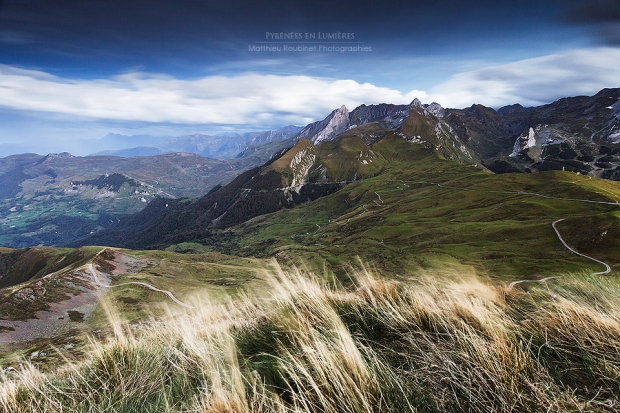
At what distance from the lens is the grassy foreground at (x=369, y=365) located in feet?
9.68

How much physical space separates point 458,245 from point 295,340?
348ft

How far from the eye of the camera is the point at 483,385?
10.00 ft

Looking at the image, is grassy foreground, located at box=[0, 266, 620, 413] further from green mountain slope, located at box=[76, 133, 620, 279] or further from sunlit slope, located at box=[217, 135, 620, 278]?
green mountain slope, located at box=[76, 133, 620, 279]

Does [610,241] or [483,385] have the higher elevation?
[483,385]

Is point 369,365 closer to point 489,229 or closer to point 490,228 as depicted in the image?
point 489,229

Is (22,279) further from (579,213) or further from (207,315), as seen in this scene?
(579,213)

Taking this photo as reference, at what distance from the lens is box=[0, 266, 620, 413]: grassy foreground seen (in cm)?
295

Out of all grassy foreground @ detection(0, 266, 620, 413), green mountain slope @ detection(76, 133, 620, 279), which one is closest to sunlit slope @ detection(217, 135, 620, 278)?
green mountain slope @ detection(76, 133, 620, 279)

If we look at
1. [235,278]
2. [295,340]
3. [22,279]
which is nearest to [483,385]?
[295,340]

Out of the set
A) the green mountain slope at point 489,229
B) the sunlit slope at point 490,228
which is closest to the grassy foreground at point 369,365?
the sunlit slope at point 490,228

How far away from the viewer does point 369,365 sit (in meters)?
3.47

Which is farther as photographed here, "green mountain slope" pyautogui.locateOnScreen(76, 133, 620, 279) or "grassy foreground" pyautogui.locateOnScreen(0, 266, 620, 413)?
"green mountain slope" pyautogui.locateOnScreen(76, 133, 620, 279)

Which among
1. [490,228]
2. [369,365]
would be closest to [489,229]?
[490,228]

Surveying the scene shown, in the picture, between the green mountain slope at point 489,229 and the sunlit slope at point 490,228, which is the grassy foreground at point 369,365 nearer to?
the sunlit slope at point 490,228
